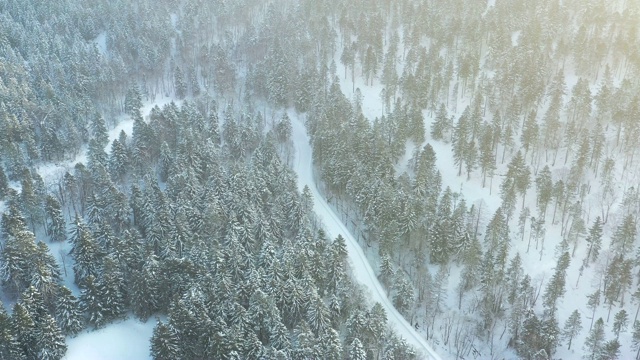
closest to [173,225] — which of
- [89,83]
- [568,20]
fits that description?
[89,83]

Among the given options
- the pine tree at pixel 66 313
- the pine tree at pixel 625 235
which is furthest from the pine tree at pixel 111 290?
the pine tree at pixel 625 235

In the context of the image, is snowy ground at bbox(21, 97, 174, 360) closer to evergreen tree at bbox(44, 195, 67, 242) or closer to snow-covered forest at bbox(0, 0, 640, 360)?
snow-covered forest at bbox(0, 0, 640, 360)

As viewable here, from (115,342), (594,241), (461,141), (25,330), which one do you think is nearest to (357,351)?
(115,342)

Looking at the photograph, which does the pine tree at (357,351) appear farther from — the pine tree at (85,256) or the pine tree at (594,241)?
the pine tree at (594,241)

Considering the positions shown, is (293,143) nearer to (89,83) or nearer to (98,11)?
(89,83)

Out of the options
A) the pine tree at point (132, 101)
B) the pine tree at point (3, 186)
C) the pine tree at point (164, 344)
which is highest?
the pine tree at point (132, 101)

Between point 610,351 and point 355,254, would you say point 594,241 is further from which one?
point 355,254
